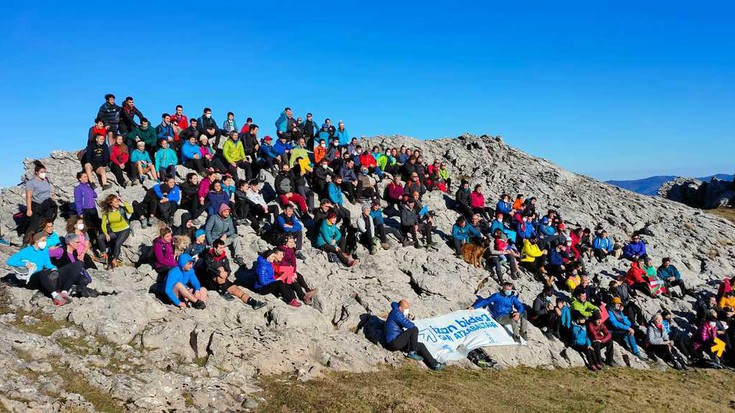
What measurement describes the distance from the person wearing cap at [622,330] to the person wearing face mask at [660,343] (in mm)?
647

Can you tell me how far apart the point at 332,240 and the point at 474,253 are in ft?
21.8

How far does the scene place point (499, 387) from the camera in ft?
41.5

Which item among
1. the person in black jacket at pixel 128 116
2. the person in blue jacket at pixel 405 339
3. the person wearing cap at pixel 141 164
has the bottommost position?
the person in blue jacket at pixel 405 339

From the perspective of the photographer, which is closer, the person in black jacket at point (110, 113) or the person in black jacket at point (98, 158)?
the person in black jacket at point (98, 158)

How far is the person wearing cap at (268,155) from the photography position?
74.3 feet

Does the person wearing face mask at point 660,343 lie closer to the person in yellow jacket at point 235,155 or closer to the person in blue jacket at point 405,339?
the person in blue jacket at point 405,339

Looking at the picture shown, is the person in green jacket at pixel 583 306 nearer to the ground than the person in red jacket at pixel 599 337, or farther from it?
farther from it

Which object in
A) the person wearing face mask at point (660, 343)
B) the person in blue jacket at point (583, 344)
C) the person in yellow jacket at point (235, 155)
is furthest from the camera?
the person in yellow jacket at point (235, 155)

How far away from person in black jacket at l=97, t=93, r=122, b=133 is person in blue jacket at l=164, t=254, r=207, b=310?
1024 cm

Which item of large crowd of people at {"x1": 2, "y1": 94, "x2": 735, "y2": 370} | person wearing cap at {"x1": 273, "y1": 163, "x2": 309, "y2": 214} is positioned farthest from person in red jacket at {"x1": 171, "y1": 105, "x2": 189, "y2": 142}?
person wearing cap at {"x1": 273, "y1": 163, "x2": 309, "y2": 214}

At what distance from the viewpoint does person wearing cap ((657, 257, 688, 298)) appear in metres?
23.4

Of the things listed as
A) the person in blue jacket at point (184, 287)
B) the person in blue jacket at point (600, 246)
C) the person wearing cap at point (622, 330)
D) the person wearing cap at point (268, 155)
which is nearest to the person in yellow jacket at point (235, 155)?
the person wearing cap at point (268, 155)

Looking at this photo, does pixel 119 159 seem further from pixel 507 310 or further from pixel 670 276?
pixel 670 276

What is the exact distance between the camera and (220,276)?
43.9 ft
